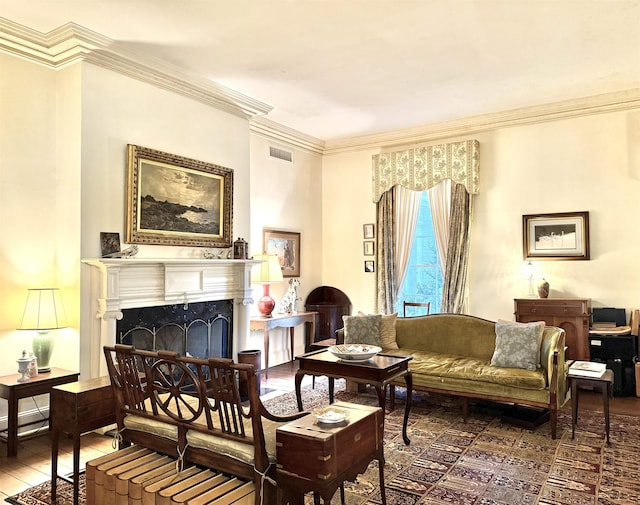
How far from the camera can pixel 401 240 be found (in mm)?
7570

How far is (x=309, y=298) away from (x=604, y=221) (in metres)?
4.38

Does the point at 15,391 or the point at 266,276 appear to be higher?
the point at 266,276

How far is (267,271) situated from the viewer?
21.5 feet

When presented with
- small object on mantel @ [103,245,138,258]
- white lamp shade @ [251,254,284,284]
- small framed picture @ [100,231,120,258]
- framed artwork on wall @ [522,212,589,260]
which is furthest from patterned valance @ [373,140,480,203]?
small framed picture @ [100,231,120,258]

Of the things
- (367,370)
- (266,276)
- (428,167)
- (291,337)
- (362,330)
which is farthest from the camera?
(291,337)

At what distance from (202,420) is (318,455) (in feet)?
2.64

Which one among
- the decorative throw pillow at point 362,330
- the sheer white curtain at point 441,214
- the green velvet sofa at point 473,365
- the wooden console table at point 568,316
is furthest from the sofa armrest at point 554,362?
the sheer white curtain at point 441,214

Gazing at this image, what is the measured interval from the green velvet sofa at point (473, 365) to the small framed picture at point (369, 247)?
6.76ft

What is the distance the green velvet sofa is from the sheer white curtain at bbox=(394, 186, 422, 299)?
1.65 metres

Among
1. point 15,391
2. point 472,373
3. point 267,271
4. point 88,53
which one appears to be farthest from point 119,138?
point 472,373

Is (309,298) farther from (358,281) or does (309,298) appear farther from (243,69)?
(243,69)

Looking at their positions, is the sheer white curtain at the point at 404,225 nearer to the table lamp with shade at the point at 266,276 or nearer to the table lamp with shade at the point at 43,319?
the table lamp with shade at the point at 266,276

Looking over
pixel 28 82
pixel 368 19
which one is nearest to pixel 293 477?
pixel 368 19

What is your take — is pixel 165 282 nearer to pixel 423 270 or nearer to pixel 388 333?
pixel 388 333
